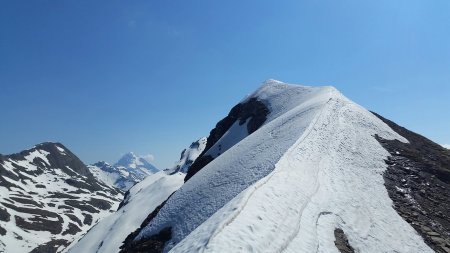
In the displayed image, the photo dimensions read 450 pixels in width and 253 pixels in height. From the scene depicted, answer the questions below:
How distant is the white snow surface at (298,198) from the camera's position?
1238 cm

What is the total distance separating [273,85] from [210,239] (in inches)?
2468

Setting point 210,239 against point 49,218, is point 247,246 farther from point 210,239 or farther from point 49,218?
point 49,218

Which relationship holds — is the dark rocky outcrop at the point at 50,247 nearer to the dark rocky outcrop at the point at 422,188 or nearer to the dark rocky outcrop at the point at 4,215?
the dark rocky outcrop at the point at 4,215

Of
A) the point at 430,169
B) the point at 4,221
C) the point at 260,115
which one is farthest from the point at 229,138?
the point at 4,221

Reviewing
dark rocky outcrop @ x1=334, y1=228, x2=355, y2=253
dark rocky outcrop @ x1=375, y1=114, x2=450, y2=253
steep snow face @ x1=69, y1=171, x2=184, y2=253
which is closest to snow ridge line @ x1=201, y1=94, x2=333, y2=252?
dark rocky outcrop @ x1=334, y1=228, x2=355, y2=253

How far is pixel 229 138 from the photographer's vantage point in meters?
57.9

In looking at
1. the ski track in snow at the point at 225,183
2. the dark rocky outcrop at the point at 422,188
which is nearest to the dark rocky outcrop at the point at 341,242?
the dark rocky outcrop at the point at 422,188

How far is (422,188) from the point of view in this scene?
23984 millimetres

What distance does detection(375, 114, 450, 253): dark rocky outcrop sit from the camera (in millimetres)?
18844

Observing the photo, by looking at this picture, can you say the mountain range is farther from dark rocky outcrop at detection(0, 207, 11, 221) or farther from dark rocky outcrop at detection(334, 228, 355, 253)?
dark rocky outcrop at detection(0, 207, 11, 221)

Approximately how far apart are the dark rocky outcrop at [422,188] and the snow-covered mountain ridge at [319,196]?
82mm

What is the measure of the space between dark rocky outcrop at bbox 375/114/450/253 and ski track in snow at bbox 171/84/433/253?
743 millimetres

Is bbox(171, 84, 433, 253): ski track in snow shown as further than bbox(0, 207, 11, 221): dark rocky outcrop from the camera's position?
No

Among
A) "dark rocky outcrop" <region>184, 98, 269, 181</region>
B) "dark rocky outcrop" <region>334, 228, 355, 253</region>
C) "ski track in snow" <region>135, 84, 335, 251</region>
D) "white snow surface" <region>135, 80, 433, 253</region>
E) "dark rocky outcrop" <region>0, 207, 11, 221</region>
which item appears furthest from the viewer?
"dark rocky outcrop" <region>0, 207, 11, 221</region>
